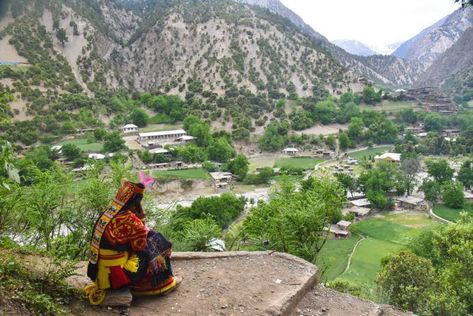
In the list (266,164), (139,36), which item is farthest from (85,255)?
(139,36)

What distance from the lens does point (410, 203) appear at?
128 feet

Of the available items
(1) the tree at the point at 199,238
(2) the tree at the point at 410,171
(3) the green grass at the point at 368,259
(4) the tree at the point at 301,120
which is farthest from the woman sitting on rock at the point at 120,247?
(4) the tree at the point at 301,120

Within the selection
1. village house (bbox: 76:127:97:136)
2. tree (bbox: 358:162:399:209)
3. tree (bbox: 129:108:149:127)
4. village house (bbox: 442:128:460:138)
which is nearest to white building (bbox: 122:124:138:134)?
tree (bbox: 129:108:149:127)

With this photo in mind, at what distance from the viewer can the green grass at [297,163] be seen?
50938mm

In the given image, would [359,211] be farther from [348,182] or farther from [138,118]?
[138,118]

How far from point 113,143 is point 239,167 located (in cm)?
1448

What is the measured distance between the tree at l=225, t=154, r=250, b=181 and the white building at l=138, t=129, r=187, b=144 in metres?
11.5

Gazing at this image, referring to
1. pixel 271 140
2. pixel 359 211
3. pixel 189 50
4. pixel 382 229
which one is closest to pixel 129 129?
pixel 271 140

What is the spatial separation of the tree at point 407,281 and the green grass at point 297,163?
3464 cm

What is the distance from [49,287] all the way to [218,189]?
124 ft

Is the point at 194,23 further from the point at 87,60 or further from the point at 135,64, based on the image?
the point at 87,60

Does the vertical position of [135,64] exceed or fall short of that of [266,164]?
it exceeds it

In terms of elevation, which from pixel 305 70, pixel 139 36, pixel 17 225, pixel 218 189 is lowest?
pixel 218 189

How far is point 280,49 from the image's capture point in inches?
3452
